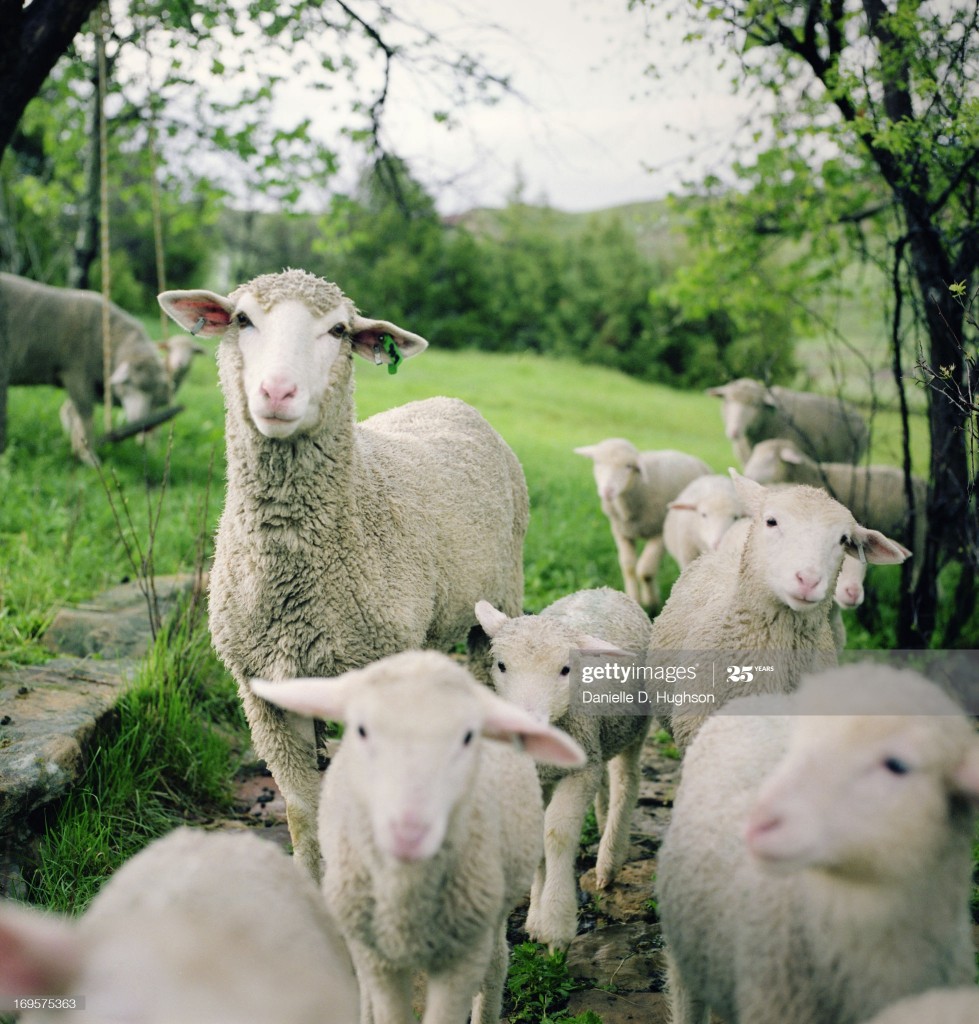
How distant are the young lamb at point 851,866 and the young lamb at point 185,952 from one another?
0.96m

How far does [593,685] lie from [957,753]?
1529 millimetres

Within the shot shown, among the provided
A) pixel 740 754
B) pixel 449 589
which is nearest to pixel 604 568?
pixel 449 589

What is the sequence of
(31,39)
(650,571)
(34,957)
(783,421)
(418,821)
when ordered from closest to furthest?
(34,957)
(418,821)
(31,39)
(650,571)
(783,421)

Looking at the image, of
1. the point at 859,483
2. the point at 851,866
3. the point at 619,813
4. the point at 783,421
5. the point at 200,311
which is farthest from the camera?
the point at 783,421

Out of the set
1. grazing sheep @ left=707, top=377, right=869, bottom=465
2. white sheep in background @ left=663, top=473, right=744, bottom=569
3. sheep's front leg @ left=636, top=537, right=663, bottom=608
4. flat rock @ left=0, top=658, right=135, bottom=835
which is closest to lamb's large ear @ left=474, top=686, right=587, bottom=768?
flat rock @ left=0, top=658, right=135, bottom=835

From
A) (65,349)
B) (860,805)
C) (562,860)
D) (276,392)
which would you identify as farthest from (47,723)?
(65,349)

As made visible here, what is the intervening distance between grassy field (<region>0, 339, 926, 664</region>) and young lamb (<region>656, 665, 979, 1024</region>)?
2960 millimetres

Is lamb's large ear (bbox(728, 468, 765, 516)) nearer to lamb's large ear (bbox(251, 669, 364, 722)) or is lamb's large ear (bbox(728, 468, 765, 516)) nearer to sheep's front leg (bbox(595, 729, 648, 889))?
sheep's front leg (bbox(595, 729, 648, 889))

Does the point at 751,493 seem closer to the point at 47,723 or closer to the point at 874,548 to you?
the point at 874,548

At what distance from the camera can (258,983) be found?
1.70 metres

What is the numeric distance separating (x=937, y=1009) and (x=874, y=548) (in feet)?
5.88

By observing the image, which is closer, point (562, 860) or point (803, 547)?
point (803, 547)

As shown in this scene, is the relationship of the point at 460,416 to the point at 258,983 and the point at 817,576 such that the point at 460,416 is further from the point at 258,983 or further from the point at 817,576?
the point at 258,983

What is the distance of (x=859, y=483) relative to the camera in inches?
255
